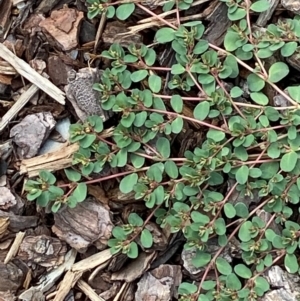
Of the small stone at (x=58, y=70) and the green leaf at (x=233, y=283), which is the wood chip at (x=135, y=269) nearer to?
the green leaf at (x=233, y=283)

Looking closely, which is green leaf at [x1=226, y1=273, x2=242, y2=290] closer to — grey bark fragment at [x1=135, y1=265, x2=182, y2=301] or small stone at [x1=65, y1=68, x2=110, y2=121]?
grey bark fragment at [x1=135, y1=265, x2=182, y2=301]

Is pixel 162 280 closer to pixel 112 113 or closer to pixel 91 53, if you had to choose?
pixel 112 113

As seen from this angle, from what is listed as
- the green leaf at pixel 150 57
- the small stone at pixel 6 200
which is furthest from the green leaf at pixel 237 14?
the small stone at pixel 6 200

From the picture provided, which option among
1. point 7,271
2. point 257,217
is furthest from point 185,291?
point 7,271

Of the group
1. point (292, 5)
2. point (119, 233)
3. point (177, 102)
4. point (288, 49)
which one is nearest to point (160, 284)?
point (119, 233)

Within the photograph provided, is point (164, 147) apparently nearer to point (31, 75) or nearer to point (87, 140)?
point (87, 140)
